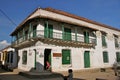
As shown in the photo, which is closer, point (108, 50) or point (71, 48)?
point (71, 48)

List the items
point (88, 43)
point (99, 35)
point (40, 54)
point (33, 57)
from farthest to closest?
1. point (99, 35)
2. point (88, 43)
3. point (33, 57)
4. point (40, 54)

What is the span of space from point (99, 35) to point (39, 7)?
10877 millimetres

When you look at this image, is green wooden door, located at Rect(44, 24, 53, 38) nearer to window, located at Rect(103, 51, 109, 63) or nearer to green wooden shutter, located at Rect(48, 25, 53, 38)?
green wooden shutter, located at Rect(48, 25, 53, 38)

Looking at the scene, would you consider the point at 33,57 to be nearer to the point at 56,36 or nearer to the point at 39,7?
the point at 56,36

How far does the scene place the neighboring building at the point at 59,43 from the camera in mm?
14930

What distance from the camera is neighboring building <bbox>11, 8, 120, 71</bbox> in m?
14.9

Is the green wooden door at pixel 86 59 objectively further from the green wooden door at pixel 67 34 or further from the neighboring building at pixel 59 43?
the green wooden door at pixel 67 34

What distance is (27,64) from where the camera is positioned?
1725 cm

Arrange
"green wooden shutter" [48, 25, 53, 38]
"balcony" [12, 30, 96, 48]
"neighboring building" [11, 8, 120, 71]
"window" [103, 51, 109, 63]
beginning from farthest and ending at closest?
"window" [103, 51, 109, 63] < "green wooden shutter" [48, 25, 53, 38] < "neighboring building" [11, 8, 120, 71] < "balcony" [12, 30, 96, 48]

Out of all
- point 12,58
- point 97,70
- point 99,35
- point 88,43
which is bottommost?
point 97,70

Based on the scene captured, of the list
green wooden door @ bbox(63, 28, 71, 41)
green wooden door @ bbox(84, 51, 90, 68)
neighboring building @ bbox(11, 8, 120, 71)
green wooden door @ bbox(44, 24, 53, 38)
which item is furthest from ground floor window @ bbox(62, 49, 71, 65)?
green wooden door @ bbox(84, 51, 90, 68)

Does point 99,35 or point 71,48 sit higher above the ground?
point 99,35

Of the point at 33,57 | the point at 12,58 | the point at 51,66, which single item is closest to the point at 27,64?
the point at 33,57

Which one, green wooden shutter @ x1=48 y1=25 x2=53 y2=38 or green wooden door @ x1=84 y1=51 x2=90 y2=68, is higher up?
green wooden shutter @ x1=48 y1=25 x2=53 y2=38
